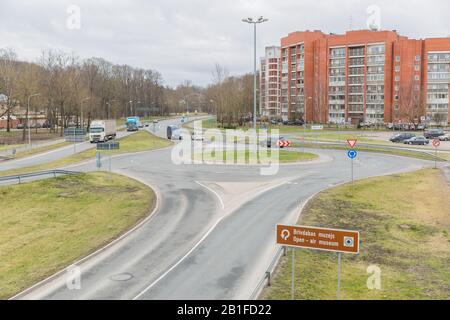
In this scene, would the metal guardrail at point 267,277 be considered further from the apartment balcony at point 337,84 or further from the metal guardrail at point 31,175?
the apartment balcony at point 337,84

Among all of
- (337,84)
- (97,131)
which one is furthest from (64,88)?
(337,84)

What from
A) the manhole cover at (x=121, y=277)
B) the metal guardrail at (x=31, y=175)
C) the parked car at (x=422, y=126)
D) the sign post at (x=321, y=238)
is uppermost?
the parked car at (x=422, y=126)

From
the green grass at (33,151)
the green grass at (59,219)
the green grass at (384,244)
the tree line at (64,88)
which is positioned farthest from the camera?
the tree line at (64,88)

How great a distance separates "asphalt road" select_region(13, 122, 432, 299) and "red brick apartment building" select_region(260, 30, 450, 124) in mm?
82038

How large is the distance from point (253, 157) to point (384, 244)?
30507mm

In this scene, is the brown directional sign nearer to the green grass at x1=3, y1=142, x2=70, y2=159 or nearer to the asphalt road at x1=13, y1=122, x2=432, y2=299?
the asphalt road at x1=13, y1=122, x2=432, y2=299

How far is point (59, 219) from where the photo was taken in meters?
29.2

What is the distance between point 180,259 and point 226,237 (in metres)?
3.75

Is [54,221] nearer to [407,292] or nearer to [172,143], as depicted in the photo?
[407,292]

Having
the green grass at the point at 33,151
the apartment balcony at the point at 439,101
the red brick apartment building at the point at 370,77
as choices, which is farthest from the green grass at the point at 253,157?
the apartment balcony at the point at 439,101

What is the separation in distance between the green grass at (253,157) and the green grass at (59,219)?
559 inches

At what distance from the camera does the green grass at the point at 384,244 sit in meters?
17.0
